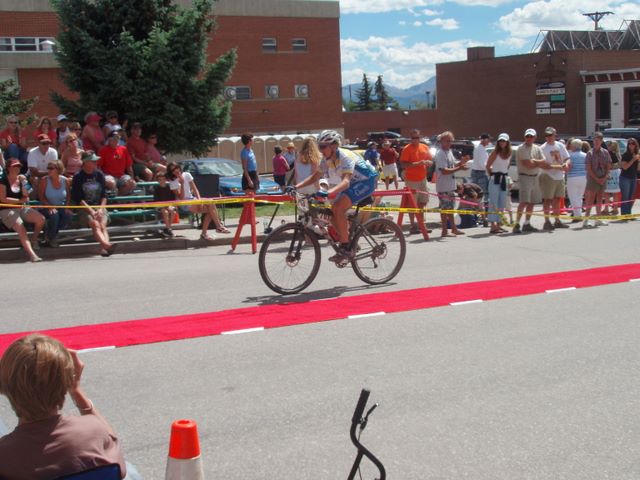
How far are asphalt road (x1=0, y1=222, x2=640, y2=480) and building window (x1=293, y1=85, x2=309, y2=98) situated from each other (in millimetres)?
45514

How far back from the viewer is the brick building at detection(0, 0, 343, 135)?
52125 mm

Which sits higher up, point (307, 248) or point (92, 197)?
point (92, 197)

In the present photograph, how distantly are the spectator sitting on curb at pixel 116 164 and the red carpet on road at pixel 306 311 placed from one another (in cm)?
654

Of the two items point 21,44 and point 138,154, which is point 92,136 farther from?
point 21,44

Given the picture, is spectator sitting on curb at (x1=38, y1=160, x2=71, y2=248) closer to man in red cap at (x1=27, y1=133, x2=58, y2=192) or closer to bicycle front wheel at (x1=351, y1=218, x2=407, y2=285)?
man in red cap at (x1=27, y1=133, x2=58, y2=192)

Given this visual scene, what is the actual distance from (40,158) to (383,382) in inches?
384

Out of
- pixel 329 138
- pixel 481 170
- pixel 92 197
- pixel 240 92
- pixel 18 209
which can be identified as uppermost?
pixel 240 92

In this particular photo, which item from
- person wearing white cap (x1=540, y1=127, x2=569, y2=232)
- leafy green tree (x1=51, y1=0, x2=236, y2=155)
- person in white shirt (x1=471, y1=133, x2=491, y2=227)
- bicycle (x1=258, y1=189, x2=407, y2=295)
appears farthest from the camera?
leafy green tree (x1=51, y1=0, x2=236, y2=155)

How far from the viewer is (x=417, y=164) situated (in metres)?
15.4

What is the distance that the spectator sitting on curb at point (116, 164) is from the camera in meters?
14.7

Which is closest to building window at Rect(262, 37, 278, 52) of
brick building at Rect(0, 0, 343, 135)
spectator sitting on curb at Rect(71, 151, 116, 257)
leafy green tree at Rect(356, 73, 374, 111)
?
brick building at Rect(0, 0, 343, 135)

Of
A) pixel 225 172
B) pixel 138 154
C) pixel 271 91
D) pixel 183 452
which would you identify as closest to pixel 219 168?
pixel 225 172

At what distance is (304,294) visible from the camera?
32.1 feet

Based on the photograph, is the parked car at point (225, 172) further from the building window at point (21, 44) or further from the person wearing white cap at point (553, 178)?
the building window at point (21, 44)
